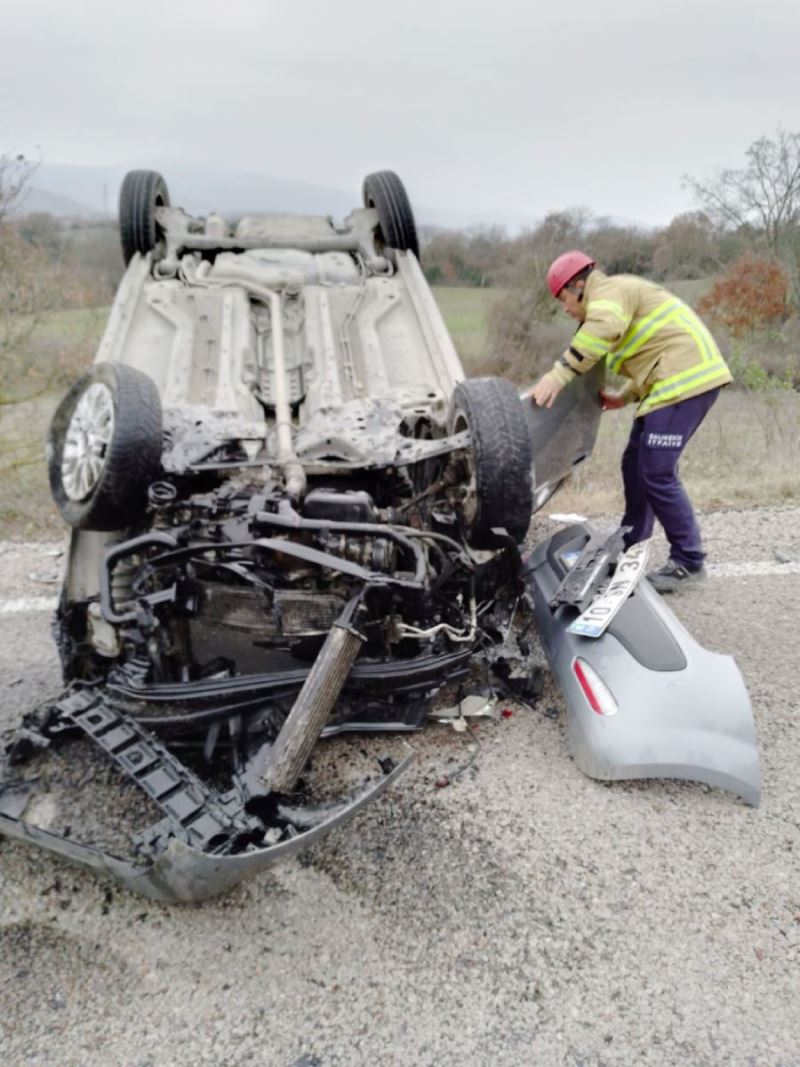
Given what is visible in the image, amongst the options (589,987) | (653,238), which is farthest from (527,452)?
(653,238)

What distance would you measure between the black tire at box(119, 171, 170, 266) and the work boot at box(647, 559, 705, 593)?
11.0 feet

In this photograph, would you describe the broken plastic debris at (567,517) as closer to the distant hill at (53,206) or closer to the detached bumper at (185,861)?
the detached bumper at (185,861)

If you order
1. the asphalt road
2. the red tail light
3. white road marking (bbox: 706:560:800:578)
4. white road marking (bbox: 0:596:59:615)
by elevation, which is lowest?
white road marking (bbox: 0:596:59:615)

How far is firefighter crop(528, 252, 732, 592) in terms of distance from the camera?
3.61m

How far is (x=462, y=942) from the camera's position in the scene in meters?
2.09

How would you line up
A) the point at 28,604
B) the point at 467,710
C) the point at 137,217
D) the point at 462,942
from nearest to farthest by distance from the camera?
the point at 462,942
the point at 467,710
the point at 28,604
the point at 137,217

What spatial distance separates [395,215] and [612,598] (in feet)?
9.54

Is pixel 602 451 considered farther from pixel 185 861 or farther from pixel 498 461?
pixel 185 861

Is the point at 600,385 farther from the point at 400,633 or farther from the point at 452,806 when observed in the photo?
the point at 452,806

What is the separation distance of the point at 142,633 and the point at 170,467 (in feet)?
2.05

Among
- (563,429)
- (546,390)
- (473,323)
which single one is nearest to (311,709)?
(546,390)

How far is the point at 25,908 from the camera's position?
2.20 meters

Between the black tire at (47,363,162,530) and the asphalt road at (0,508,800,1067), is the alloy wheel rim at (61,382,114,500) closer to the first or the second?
the black tire at (47,363,162,530)

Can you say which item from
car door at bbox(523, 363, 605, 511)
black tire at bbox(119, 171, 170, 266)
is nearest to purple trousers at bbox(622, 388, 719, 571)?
car door at bbox(523, 363, 605, 511)
